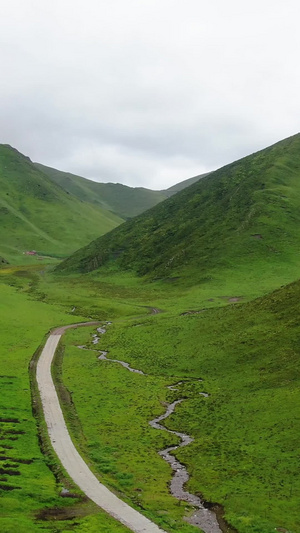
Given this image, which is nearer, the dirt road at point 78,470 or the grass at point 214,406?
the dirt road at point 78,470

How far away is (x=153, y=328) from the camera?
107812 mm

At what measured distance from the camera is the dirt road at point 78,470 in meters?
33.9

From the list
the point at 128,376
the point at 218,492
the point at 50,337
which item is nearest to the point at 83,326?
the point at 50,337

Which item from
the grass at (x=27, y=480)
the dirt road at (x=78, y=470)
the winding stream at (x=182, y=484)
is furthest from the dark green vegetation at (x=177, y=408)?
the dirt road at (x=78, y=470)

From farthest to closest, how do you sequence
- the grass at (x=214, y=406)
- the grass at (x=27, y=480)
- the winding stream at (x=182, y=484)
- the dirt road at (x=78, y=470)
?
the grass at (x=214, y=406) < the winding stream at (x=182, y=484) < the dirt road at (x=78, y=470) < the grass at (x=27, y=480)

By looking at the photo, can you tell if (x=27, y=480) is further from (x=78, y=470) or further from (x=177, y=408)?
(x=177, y=408)

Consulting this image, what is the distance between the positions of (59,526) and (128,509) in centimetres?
593

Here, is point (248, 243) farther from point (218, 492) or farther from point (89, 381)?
point (218, 492)

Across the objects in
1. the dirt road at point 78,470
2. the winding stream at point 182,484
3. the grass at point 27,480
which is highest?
the grass at point 27,480

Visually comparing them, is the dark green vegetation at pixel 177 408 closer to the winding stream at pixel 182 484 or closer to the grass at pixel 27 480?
the grass at pixel 27 480

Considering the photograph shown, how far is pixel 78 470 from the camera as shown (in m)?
42.6

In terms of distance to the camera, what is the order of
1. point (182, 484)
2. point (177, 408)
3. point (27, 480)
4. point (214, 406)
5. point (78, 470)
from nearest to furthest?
point (27, 480) < point (182, 484) < point (78, 470) < point (214, 406) < point (177, 408)

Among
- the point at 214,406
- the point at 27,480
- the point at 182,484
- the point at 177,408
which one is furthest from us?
the point at 177,408

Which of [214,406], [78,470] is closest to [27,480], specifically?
[78,470]
